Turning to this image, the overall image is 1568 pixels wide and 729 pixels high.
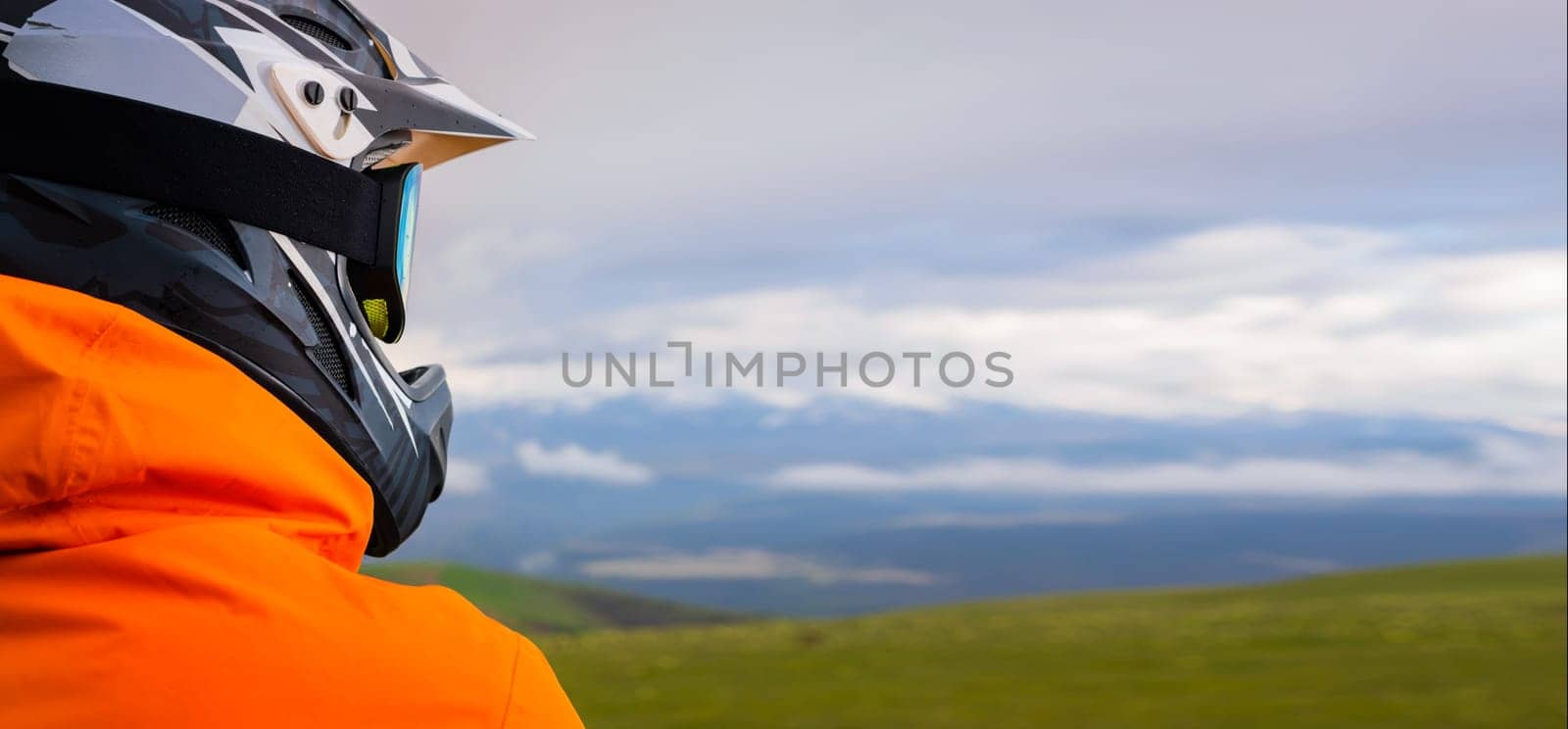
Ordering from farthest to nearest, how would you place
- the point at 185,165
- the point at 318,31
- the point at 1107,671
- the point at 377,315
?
the point at 1107,671 → the point at 377,315 → the point at 318,31 → the point at 185,165

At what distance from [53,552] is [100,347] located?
276 mm

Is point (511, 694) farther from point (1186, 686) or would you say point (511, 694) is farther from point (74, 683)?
point (1186, 686)

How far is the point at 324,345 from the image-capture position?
2484 millimetres

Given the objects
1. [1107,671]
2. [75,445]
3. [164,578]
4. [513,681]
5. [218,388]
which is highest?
[218,388]

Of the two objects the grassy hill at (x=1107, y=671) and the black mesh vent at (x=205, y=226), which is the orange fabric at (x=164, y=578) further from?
the grassy hill at (x=1107, y=671)

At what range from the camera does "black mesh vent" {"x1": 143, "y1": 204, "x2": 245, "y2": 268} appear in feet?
7.19

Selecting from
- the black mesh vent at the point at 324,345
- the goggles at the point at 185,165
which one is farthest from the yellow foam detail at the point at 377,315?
the black mesh vent at the point at 324,345

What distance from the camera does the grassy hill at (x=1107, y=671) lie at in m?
15.9

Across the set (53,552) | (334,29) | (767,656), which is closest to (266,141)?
(334,29)

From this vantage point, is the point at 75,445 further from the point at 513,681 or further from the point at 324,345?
the point at 324,345

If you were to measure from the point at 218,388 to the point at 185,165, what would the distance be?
572mm

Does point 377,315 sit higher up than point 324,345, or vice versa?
point 377,315

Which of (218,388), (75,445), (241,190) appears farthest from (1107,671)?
(75,445)

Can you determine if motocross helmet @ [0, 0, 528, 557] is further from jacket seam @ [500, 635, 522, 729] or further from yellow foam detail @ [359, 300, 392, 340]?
jacket seam @ [500, 635, 522, 729]
